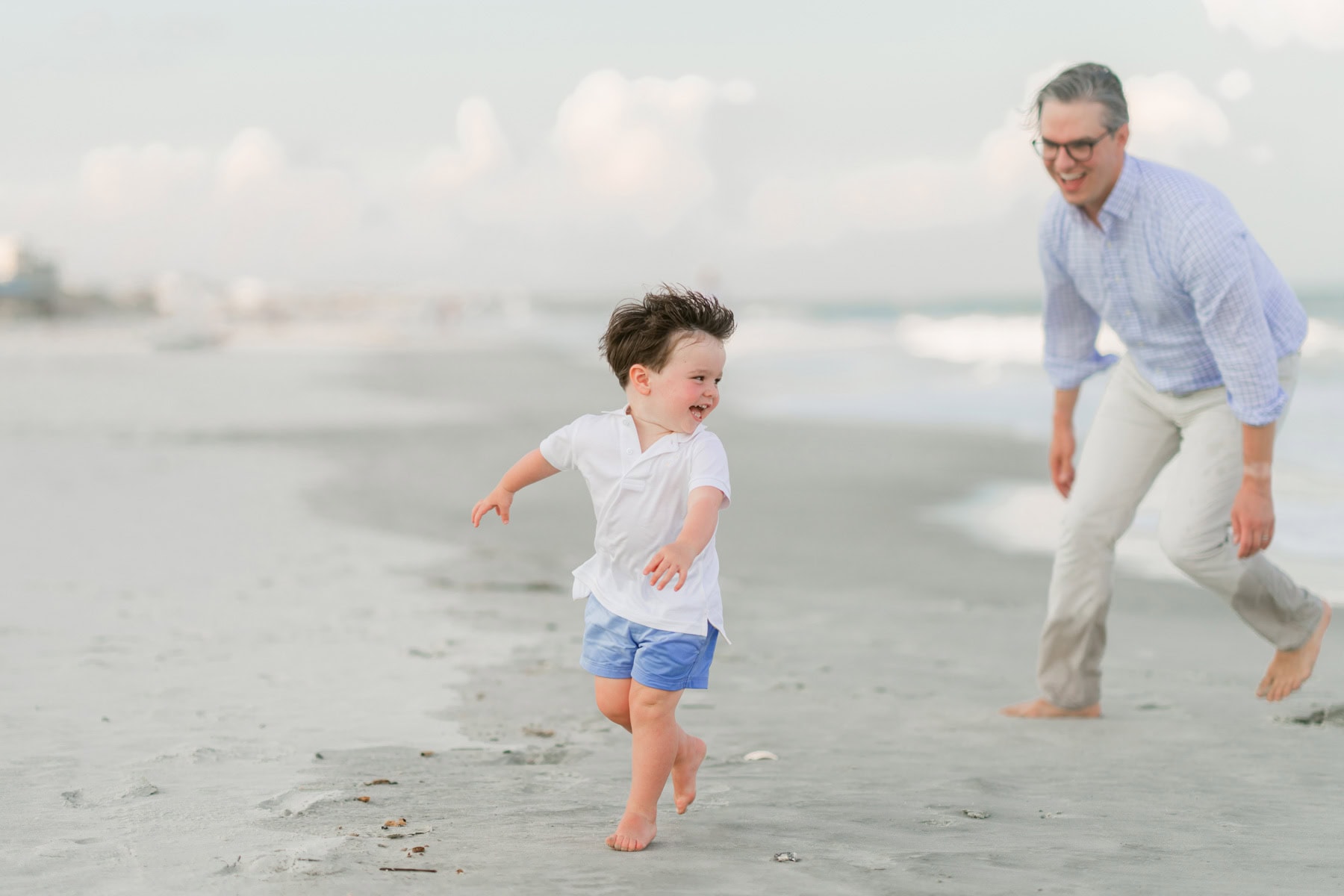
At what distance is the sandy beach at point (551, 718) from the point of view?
2.81 meters

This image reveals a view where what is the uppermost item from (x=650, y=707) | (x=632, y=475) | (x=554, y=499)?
(x=632, y=475)

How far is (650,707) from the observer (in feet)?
9.70

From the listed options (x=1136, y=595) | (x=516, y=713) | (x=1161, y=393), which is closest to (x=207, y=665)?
(x=516, y=713)

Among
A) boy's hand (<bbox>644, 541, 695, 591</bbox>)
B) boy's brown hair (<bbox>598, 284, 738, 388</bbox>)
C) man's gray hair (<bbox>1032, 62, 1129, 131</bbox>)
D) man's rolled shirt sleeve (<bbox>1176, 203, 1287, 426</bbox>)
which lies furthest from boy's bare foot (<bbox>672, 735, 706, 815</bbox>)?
man's gray hair (<bbox>1032, 62, 1129, 131</bbox>)

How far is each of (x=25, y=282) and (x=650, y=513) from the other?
190ft

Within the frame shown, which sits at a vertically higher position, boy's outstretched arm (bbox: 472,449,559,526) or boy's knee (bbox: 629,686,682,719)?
boy's outstretched arm (bbox: 472,449,559,526)

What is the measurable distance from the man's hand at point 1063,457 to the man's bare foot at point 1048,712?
29.2 inches

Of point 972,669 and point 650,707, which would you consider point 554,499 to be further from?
point 650,707

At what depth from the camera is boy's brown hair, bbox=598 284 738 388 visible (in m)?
2.96

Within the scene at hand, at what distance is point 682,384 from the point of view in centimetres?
296

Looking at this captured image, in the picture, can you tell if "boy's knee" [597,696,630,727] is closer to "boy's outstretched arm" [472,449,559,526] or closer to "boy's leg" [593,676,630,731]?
"boy's leg" [593,676,630,731]

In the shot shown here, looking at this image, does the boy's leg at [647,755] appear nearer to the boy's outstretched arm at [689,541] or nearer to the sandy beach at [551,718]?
the sandy beach at [551,718]

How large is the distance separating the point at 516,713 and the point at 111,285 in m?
70.6

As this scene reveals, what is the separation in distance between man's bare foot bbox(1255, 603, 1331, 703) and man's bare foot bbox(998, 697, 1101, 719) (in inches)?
21.2
